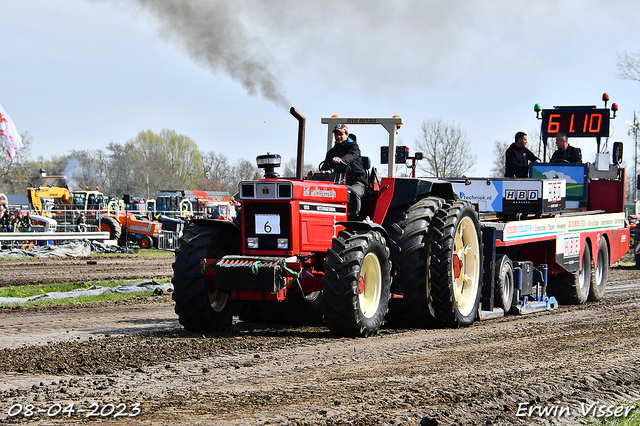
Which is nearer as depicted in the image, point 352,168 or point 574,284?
point 352,168

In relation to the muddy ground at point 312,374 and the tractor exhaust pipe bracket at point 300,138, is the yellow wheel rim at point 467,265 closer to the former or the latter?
the muddy ground at point 312,374

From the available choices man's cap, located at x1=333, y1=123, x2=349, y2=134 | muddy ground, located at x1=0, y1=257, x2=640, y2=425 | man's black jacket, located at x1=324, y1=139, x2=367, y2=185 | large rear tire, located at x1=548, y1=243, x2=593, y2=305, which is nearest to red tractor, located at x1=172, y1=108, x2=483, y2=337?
man's black jacket, located at x1=324, y1=139, x2=367, y2=185

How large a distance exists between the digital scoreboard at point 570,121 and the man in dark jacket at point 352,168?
24.7 ft

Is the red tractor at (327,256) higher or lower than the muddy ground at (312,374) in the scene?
higher

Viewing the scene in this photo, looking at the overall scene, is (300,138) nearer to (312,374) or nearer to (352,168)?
(352,168)

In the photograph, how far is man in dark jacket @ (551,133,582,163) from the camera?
46.8ft

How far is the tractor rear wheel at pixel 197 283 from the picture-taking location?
7988mm

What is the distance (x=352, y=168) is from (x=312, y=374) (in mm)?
3574

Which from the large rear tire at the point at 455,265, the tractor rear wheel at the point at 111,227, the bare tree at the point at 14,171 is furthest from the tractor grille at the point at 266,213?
the bare tree at the point at 14,171

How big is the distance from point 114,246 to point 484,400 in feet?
75.9

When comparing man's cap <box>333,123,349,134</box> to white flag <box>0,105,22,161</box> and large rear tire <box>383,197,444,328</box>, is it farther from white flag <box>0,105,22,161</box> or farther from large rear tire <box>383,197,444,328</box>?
white flag <box>0,105,22,161</box>

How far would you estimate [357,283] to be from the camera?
7.38 m

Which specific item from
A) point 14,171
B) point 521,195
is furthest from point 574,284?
point 14,171

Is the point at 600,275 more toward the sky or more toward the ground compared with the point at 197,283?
more toward the ground
